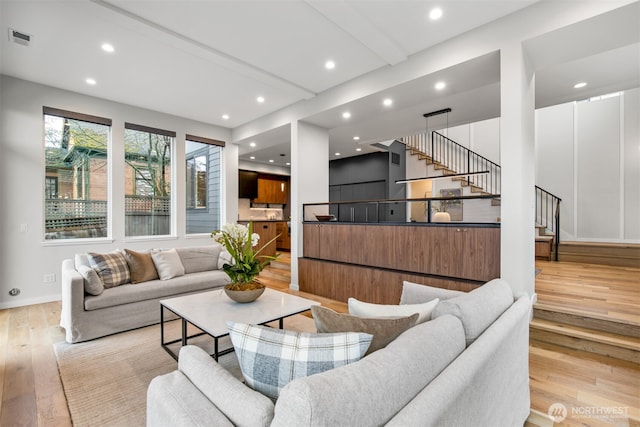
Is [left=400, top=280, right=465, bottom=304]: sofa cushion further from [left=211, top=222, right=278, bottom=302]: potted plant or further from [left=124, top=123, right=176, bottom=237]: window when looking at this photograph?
[left=124, top=123, right=176, bottom=237]: window

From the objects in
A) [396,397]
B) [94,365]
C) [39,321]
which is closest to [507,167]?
[396,397]

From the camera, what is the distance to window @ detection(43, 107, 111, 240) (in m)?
4.36

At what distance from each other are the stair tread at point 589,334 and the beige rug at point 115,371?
2.30m

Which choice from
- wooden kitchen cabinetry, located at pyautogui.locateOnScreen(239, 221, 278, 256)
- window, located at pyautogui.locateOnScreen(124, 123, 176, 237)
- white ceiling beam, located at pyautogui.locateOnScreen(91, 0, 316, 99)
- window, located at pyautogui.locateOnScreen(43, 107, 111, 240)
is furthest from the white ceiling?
wooden kitchen cabinetry, located at pyautogui.locateOnScreen(239, 221, 278, 256)

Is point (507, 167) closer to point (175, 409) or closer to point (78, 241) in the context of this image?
point (175, 409)

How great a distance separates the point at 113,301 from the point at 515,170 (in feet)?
13.6

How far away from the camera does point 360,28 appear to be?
289 centimetres

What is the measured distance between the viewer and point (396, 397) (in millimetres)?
799

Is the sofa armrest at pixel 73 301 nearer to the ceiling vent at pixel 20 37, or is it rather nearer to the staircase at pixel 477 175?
the ceiling vent at pixel 20 37

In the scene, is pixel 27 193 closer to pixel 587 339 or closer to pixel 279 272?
pixel 279 272

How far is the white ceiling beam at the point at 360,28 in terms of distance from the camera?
2629mm

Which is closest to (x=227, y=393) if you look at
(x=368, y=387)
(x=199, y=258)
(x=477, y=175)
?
(x=368, y=387)

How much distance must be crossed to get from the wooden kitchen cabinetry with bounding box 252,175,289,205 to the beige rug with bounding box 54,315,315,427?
6.14m

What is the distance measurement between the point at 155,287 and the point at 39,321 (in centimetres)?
147
